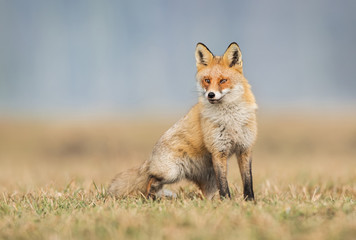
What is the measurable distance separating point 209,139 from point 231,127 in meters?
0.33

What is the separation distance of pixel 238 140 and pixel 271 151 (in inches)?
683

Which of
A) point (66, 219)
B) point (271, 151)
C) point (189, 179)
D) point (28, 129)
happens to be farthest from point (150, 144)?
point (66, 219)

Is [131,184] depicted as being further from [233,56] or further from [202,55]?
[233,56]

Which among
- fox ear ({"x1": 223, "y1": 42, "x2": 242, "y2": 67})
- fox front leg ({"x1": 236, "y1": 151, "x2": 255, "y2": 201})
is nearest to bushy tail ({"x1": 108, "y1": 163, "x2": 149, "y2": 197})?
fox front leg ({"x1": 236, "y1": 151, "x2": 255, "y2": 201})

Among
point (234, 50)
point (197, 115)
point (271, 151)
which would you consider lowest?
point (271, 151)

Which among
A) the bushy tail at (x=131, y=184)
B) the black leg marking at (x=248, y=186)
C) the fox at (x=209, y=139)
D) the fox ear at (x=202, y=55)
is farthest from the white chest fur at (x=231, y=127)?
the bushy tail at (x=131, y=184)

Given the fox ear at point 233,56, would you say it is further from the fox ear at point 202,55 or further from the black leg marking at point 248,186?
the black leg marking at point 248,186

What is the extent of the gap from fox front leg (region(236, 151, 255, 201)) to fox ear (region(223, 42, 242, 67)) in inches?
48.3

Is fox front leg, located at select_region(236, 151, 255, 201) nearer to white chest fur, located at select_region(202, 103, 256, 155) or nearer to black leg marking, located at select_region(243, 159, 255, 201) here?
black leg marking, located at select_region(243, 159, 255, 201)

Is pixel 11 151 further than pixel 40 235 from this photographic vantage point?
Yes

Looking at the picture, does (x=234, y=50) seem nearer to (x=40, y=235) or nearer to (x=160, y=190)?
(x=160, y=190)

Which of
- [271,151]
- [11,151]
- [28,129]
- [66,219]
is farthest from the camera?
[28,129]

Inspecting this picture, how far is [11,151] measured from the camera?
78.5ft

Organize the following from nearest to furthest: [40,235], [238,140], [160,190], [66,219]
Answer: [40,235]
[66,219]
[238,140]
[160,190]
